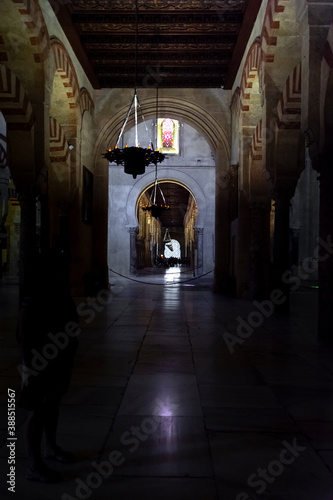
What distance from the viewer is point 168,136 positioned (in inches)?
750

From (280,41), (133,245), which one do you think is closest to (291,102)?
(280,41)

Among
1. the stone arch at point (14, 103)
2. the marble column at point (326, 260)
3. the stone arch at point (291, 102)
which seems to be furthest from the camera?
the stone arch at point (291, 102)

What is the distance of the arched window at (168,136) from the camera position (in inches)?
749

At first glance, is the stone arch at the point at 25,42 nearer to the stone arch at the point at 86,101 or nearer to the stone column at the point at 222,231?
the stone arch at the point at 86,101

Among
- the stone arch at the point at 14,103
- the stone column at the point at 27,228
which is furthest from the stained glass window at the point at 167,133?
the stone column at the point at 27,228

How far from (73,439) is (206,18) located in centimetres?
727

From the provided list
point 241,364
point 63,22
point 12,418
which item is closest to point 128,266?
point 63,22

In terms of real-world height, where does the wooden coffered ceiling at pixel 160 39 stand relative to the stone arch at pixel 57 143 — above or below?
above

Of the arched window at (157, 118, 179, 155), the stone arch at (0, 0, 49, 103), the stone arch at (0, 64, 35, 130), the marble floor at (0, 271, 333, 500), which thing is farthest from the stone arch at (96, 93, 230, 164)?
the arched window at (157, 118, 179, 155)

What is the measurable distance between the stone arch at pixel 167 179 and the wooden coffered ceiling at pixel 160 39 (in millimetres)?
8247

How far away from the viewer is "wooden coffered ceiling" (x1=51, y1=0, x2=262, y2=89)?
729cm

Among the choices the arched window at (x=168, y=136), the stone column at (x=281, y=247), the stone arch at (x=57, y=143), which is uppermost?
the arched window at (x=168, y=136)

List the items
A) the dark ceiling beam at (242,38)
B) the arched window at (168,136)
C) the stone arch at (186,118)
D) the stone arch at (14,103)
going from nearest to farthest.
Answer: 1. the stone arch at (14,103)
2. the dark ceiling beam at (242,38)
3. the stone arch at (186,118)
4. the arched window at (168,136)

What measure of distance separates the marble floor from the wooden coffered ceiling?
4.76m
